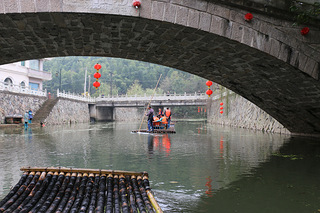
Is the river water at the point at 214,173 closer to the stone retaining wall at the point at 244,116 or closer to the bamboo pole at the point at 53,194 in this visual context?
the bamboo pole at the point at 53,194

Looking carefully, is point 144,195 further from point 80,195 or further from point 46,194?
point 46,194

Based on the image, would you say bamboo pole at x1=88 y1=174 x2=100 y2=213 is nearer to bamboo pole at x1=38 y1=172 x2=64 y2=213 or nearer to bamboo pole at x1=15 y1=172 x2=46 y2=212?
bamboo pole at x1=38 y1=172 x2=64 y2=213

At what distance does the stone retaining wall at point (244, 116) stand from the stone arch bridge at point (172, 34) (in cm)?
956

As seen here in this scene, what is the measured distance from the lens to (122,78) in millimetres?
71375

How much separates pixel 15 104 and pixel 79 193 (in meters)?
21.8

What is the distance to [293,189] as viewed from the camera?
17.9 ft

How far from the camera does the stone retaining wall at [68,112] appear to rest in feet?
90.5

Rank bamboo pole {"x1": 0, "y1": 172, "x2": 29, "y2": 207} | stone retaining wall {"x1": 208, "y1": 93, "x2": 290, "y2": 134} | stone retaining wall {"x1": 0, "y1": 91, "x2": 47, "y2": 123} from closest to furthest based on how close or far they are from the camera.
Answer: bamboo pole {"x1": 0, "y1": 172, "x2": 29, "y2": 207}, stone retaining wall {"x1": 208, "y1": 93, "x2": 290, "y2": 134}, stone retaining wall {"x1": 0, "y1": 91, "x2": 47, "y2": 123}

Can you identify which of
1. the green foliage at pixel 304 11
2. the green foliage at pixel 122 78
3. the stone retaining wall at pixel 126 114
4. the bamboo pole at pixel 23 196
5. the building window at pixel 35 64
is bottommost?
the bamboo pole at pixel 23 196

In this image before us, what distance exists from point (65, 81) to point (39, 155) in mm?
62419

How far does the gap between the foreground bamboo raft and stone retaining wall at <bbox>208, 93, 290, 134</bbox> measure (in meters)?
13.9

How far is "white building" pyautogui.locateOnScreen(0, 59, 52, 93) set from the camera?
2775 centimetres

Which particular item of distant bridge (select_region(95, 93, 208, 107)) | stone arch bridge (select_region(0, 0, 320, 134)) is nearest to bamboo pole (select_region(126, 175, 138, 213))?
stone arch bridge (select_region(0, 0, 320, 134))

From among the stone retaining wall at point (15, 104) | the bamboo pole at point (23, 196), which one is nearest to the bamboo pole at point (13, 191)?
the bamboo pole at point (23, 196)
